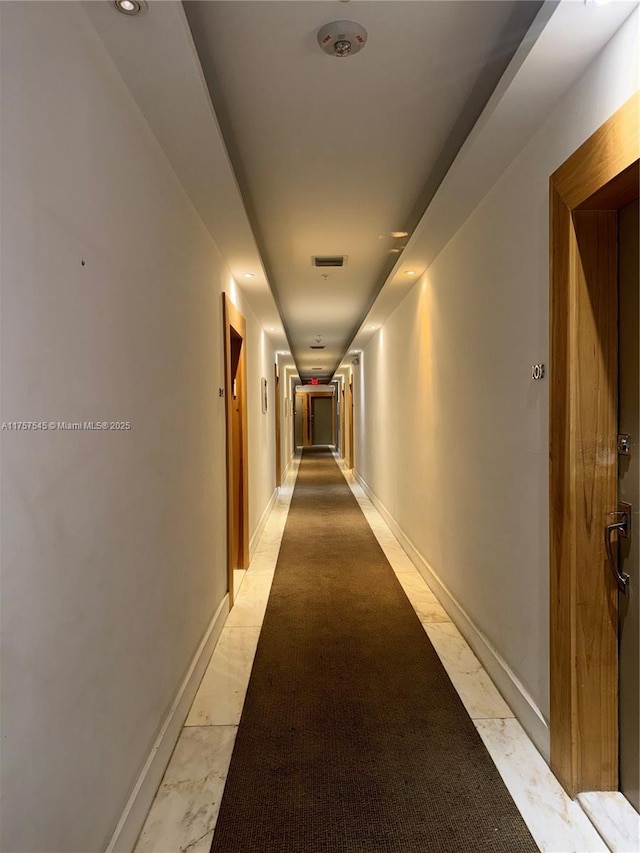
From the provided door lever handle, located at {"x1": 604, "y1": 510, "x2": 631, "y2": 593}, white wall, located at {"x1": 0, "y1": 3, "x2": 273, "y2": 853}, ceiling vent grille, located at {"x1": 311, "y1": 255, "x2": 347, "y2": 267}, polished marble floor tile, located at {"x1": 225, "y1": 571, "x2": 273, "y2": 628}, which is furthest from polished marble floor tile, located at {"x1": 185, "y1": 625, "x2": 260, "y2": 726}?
ceiling vent grille, located at {"x1": 311, "y1": 255, "x2": 347, "y2": 267}

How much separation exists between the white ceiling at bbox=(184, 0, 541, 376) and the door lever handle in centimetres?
173

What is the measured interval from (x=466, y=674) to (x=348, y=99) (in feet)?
9.31

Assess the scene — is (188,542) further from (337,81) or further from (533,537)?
(337,81)

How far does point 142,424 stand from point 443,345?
244 centimetres

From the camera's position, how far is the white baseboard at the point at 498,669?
2.07 metres

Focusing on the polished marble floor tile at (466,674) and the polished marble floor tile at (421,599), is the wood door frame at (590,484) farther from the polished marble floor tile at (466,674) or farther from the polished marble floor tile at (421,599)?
the polished marble floor tile at (421,599)

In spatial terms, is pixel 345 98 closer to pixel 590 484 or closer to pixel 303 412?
pixel 590 484

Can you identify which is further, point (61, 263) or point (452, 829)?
point (452, 829)

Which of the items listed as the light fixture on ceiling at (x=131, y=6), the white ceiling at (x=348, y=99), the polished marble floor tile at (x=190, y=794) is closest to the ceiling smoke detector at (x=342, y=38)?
the white ceiling at (x=348, y=99)

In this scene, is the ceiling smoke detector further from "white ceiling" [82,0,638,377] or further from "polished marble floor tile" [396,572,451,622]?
"polished marble floor tile" [396,572,451,622]

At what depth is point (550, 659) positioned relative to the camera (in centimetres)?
195

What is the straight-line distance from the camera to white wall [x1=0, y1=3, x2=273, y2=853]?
1070 millimetres

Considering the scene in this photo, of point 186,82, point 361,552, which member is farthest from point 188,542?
point 361,552

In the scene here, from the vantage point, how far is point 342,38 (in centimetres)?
176
